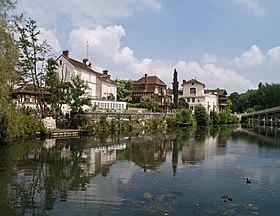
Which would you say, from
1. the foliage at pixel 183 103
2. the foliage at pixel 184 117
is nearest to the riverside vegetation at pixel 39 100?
the foliage at pixel 184 117

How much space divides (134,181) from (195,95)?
101 metres

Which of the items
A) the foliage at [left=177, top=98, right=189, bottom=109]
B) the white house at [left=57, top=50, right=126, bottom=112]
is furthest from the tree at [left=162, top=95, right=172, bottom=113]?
the white house at [left=57, top=50, right=126, bottom=112]

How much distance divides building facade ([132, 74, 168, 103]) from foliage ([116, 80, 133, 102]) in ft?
8.50

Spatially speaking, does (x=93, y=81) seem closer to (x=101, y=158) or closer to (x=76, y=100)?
(x=76, y=100)

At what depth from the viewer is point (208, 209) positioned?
810 inches

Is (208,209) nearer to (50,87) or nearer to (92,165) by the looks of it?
(92,165)

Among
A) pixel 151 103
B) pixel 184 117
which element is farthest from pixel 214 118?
pixel 151 103

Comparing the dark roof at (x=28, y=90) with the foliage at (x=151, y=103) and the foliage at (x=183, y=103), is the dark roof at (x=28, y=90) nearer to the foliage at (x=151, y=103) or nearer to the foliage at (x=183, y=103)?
the foliage at (x=151, y=103)

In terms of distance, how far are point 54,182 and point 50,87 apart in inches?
1459

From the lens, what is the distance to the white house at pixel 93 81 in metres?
80.8

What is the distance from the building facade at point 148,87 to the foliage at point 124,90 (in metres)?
2.59

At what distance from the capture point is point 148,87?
361ft

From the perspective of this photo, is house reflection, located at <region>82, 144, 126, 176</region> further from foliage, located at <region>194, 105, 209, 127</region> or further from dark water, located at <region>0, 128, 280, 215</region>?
foliage, located at <region>194, 105, 209, 127</region>

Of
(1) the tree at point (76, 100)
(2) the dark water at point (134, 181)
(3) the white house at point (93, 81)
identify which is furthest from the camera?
(3) the white house at point (93, 81)
